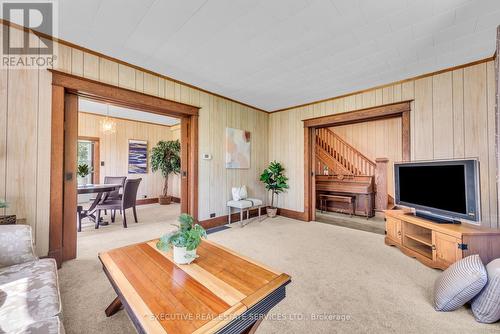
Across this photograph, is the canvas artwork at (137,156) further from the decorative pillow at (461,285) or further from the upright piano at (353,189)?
the decorative pillow at (461,285)

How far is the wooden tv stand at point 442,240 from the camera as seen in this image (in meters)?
2.10

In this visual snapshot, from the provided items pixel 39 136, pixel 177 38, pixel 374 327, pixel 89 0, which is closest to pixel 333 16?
pixel 177 38

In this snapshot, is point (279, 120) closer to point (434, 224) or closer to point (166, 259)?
point (434, 224)

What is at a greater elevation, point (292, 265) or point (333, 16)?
point (333, 16)

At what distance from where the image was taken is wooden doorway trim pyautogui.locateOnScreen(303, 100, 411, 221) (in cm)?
338

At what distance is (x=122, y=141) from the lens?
20.7ft

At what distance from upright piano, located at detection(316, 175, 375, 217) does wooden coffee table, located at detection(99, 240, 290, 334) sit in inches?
172

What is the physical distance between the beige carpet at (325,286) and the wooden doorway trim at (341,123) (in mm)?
1181

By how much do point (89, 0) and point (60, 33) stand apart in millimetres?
796

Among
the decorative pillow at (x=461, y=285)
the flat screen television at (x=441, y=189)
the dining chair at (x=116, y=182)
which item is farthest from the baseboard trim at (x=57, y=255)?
the flat screen television at (x=441, y=189)

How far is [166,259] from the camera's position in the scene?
157cm

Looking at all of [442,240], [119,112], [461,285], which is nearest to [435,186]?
[442,240]

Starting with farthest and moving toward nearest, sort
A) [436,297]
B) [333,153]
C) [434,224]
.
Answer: [333,153] → [434,224] → [436,297]

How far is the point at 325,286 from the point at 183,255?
1.46 m
